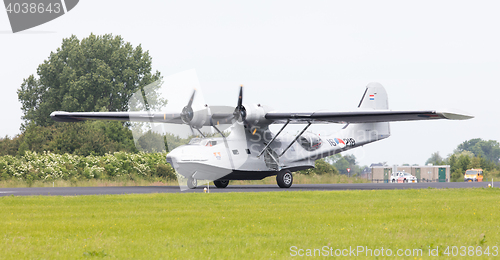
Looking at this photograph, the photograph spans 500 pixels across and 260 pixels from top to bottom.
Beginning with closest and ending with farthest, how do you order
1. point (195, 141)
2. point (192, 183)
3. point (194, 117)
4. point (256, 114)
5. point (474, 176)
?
point (195, 141) → point (256, 114) → point (194, 117) → point (192, 183) → point (474, 176)

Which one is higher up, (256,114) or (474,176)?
(256,114)

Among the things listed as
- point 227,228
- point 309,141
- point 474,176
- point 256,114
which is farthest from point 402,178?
point 227,228

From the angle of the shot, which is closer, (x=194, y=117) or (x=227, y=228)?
(x=227, y=228)

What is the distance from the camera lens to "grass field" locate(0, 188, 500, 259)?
27.3 feet

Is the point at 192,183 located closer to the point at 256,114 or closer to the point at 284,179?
the point at 256,114

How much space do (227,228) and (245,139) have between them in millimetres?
16527

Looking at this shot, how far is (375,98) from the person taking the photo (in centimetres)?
3288

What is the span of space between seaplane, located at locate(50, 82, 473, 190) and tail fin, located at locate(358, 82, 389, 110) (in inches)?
174

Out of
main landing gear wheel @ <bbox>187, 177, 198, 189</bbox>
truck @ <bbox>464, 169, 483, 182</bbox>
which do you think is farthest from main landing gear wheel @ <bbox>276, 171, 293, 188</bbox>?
truck @ <bbox>464, 169, 483, 182</bbox>

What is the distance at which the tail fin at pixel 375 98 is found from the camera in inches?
1289

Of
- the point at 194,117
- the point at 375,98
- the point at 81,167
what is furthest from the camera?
the point at 81,167

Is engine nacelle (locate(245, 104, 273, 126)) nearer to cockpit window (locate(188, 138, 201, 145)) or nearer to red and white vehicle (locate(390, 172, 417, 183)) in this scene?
cockpit window (locate(188, 138, 201, 145))

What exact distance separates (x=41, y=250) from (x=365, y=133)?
26.7 m

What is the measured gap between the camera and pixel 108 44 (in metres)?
64.6
